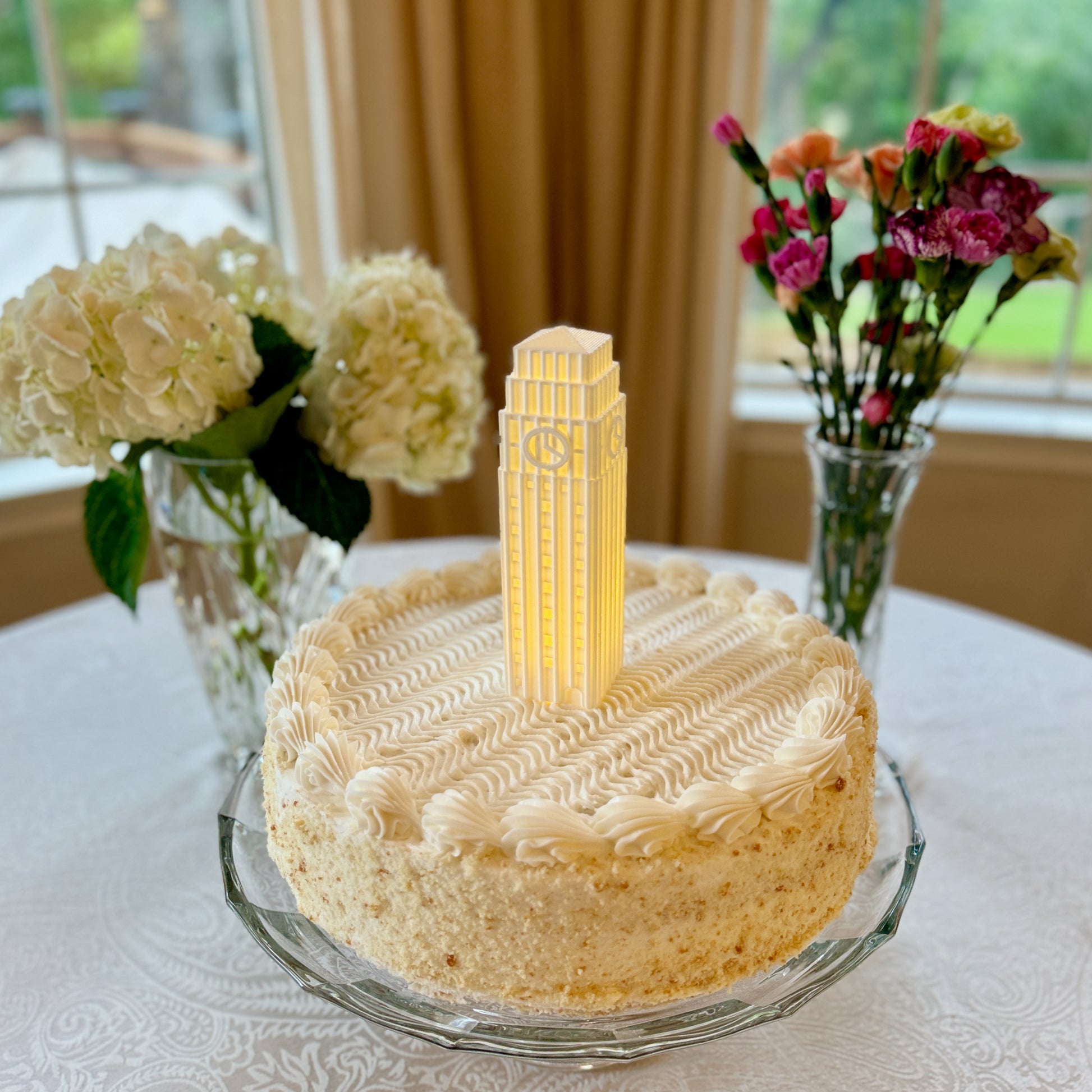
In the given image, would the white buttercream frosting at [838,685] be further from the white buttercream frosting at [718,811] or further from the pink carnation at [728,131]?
the pink carnation at [728,131]

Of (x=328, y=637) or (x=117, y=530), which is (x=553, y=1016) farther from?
(x=117, y=530)

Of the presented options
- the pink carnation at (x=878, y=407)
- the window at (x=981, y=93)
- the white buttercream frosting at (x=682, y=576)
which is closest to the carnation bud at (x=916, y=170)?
the pink carnation at (x=878, y=407)

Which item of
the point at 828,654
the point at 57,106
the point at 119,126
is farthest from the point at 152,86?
the point at 828,654

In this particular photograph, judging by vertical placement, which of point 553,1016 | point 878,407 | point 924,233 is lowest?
point 553,1016

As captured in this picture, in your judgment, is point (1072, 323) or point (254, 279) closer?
point (254, 279)

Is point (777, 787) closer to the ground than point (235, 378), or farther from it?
closer to the ground

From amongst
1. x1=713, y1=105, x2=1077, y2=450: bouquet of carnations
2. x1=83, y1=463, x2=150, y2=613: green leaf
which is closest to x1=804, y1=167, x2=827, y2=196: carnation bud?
x1=713, y1=105, x2=1077, y2=450: bouquet of carnations

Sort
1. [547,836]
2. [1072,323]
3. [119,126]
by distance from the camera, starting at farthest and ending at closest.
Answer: [1072,323] < [119,126] < [547,836]

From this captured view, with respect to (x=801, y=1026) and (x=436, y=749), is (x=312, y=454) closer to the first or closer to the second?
(x=436, y=749)
